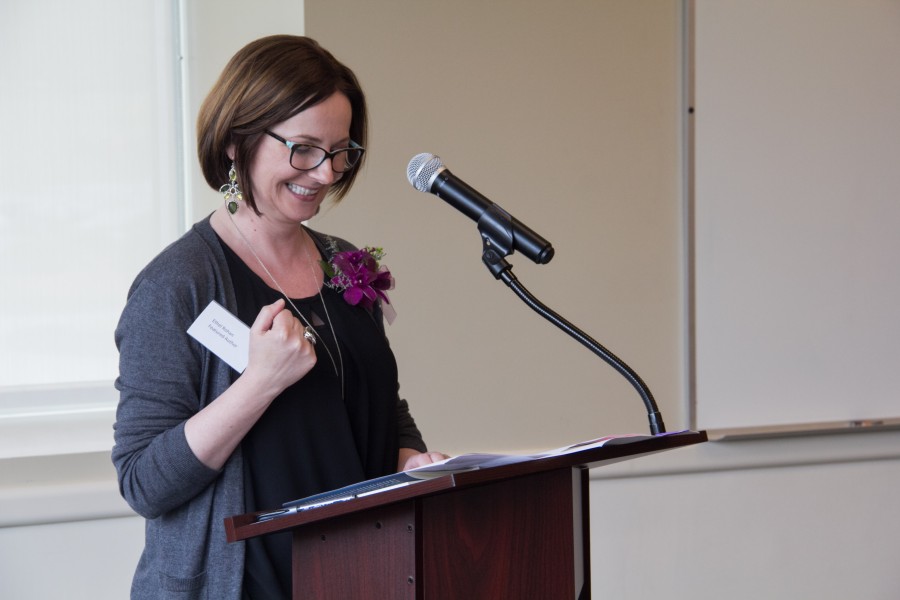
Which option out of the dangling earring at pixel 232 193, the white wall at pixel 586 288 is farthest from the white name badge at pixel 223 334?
the white wall at pixel 586 288

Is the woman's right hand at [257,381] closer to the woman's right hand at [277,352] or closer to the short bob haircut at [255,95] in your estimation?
the woman's right hand at [277,352]

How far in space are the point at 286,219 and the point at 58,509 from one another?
1.12 meters

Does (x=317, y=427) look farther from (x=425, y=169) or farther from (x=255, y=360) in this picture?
(x=425, y=169)

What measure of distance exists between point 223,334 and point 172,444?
6.7 inches

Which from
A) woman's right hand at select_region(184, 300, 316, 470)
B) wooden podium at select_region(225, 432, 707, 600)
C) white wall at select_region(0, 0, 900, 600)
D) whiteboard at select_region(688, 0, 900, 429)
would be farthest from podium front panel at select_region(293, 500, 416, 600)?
whiteboard at select_region(688, 0, 900, 429)

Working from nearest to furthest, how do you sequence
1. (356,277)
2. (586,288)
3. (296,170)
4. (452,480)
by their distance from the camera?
(452,480) → (296,170) → (356,277) → (586,288)

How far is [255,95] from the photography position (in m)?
1.41

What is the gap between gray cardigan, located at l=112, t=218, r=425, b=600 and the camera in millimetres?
1275

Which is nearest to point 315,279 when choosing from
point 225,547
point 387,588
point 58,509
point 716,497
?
point 225,547

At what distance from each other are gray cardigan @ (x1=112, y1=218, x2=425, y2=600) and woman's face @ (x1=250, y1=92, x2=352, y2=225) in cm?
18

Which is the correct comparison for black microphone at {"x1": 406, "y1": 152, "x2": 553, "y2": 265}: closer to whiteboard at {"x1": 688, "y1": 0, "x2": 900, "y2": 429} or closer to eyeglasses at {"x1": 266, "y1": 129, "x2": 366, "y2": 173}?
eyeglasses at {"x1": 266, "y1": 129, "x2": 366, "y2": 173}

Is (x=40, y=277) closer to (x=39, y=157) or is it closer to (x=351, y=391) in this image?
(x=39, y=157)

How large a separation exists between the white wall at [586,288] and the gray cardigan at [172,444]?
1162 millimetres

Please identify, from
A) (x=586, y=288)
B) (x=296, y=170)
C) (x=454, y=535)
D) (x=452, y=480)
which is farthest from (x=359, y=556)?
(x=586, y=288)
